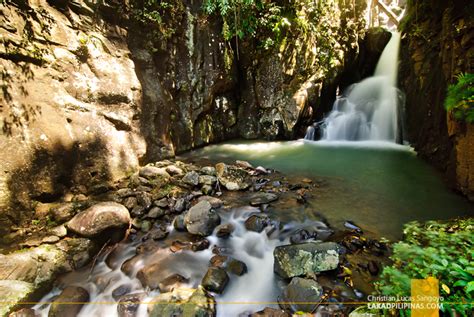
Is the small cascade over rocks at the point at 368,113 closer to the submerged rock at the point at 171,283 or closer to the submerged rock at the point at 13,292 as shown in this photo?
the submerged rock at the point at 171,283

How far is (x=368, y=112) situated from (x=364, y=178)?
596 cm

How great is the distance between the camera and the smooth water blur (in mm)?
4535

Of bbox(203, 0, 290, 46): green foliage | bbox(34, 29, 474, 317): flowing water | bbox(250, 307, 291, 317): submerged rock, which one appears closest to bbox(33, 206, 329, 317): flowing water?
bbox(34, 29, 474, 317): flowing water

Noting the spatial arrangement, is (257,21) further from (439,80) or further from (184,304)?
(184,304)

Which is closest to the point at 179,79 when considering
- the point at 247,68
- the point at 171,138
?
→ the point at 171,138

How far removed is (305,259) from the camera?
3.14 metres

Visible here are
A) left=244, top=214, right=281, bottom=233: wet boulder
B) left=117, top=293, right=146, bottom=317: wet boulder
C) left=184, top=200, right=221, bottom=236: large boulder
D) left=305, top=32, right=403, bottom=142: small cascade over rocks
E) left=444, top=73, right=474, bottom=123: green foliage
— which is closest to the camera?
left=117, top=293, right=146, bottom=317: wet boulder

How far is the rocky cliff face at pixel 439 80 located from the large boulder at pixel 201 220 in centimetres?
522

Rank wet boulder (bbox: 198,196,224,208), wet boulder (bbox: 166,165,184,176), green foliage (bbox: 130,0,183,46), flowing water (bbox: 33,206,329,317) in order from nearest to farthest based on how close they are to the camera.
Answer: flowing water (bbox: 33,206,329,317) < wet boulder (bbox: 198,196,224,208) < wet boulder (bbox: 166,165,184,176) < green foliage (bbox: 130,0,183,46)

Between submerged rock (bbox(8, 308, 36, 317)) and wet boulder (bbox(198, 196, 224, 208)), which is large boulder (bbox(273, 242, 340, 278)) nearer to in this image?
wet boulder (bbox(198, 196, 224, 208))

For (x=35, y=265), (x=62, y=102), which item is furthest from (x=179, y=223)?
(x=62, y=102)

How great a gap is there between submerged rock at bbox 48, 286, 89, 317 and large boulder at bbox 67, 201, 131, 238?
0.84m

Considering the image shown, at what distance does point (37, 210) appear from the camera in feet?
13.4

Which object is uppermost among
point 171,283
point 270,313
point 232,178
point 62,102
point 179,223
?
point 62,102
